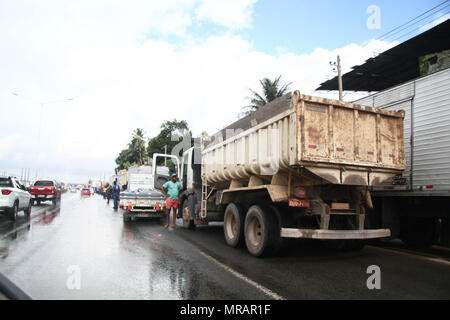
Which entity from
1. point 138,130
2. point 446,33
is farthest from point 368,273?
point 138,130

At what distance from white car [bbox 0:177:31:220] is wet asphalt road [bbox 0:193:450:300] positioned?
4.06 metres

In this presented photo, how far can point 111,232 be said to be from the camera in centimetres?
1030

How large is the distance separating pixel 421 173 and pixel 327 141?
2.76 metres

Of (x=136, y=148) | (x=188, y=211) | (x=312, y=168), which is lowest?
(x=188, y=211)

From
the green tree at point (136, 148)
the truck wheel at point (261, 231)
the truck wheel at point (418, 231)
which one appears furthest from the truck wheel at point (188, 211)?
the green tree at point (136, 148)

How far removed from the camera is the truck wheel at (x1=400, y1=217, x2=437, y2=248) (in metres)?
8.00

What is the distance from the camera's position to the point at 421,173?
7.26 meters

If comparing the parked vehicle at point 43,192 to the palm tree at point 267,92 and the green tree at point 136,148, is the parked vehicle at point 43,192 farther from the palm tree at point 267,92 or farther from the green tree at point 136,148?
the green tree at point 136,148

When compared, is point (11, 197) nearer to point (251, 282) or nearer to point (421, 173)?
point (251, 282)

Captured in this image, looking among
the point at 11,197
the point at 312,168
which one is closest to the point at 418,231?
the point at 312,168

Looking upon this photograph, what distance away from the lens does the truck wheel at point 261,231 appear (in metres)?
6.41

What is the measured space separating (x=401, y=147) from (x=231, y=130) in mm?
3996

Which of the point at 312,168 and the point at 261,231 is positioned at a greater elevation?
the point at 312,168
